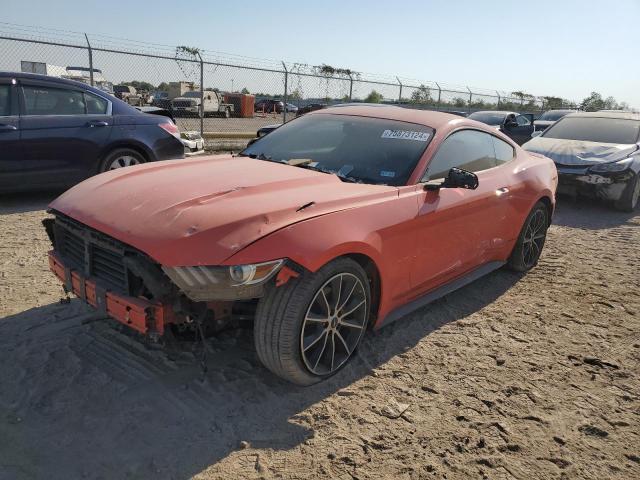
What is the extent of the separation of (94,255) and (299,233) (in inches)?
46.3

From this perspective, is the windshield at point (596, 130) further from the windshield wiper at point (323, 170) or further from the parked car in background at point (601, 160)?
the windshield wiper at point (323, 170)

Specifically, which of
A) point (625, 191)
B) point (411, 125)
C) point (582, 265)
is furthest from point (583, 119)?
point (411, 125)

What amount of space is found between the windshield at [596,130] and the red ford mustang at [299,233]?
576 centimetres

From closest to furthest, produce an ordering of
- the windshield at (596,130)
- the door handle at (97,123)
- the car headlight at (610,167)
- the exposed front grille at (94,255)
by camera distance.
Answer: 1. the exposed front grille at (94,255)
2. the door handle at (97,123)
3. the car headlight at (610,167)
4. the windshield at (596,130)

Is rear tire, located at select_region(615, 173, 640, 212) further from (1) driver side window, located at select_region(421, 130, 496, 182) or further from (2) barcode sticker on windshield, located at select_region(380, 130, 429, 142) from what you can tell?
(2) barcode sticker on windshield, located at select_region(380, 130, 429, 142)

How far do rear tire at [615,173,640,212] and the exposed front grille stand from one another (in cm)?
782

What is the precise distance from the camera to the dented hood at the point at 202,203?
7.91 feet

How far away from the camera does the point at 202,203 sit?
8.87 feet

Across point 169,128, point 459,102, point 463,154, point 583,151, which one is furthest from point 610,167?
point 459,102

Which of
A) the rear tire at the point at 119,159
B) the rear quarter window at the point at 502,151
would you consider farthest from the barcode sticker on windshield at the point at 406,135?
the rear tire at the point at 119,159

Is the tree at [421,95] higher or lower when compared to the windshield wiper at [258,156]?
higher

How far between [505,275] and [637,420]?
2283 mm

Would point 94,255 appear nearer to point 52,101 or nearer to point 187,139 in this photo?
point 52,101

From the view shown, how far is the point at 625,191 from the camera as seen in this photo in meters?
7.93
